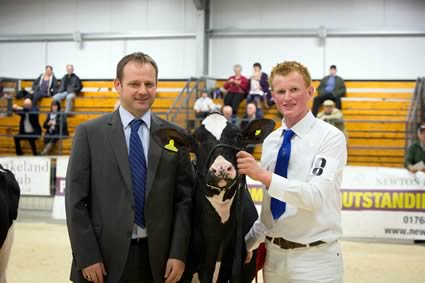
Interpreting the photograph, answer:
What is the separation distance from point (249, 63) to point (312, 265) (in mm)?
14040

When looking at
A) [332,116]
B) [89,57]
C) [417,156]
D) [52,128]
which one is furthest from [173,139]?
[89,57]

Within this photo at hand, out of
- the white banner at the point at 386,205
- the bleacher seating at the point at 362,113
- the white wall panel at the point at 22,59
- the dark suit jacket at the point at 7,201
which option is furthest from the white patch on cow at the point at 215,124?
the white wall panel at the point at 22,59

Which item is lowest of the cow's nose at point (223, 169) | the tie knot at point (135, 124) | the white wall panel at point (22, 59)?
the cow's nose at point (223, 169)

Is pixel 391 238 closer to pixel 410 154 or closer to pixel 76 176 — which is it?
pixel 410 154

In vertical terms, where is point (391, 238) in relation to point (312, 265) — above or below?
below

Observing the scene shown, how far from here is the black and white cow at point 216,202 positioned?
2.75 m

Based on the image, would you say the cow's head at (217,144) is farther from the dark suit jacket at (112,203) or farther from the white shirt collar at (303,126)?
the white shirt collar at (303,126)

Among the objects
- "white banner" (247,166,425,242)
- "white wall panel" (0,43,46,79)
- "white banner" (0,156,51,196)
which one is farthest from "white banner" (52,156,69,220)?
"white wall panel" (0,43,46,79)

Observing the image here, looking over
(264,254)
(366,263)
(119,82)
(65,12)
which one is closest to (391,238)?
(366,263)

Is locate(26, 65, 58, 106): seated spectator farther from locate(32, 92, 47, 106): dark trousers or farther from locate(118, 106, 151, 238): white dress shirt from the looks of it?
locate(118, 106, 151, 238): white dress shirt

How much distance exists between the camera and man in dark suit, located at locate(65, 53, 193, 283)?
2.61 m

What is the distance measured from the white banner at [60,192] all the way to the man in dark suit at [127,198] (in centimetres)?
780

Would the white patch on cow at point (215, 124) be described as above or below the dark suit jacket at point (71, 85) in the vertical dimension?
below

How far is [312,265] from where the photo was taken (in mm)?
2504
